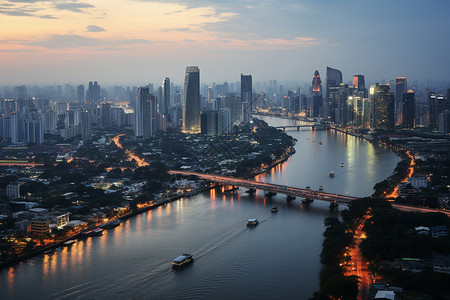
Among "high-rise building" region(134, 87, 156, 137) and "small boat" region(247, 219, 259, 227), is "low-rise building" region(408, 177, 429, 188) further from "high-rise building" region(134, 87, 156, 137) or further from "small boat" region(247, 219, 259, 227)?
"high-rise building" region(134, 87, 156, 137)

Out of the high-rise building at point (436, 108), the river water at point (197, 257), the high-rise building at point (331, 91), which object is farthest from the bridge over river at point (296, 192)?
the high-rise building at point (331, 91)

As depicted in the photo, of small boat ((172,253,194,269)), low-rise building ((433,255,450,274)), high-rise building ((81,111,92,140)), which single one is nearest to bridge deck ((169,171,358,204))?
low-rise building ((433,255,450,274))

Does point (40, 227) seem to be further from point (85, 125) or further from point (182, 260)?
point (85, 125)

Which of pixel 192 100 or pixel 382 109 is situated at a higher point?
pixel 192 100

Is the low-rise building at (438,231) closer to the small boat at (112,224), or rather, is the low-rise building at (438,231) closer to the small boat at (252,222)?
the small boat at (252,222)

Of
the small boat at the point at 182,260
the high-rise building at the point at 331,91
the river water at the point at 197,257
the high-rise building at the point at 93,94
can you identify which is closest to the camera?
the river water at the point at 197,257

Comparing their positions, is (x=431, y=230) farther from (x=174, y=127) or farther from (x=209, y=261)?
(x=174, y=127)

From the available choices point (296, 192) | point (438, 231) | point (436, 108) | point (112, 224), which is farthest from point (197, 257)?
point (436, 108)

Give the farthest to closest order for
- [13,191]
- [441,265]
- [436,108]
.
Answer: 1. [436,108]
2. [13,191]
3. [441,265]
